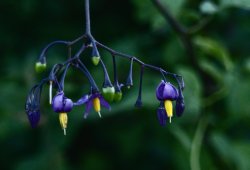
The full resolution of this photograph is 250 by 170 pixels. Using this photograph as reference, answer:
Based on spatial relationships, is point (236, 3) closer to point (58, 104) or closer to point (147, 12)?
point (147, 12)

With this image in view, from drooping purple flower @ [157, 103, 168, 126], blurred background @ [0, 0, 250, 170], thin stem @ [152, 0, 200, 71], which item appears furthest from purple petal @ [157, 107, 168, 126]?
blurred background @ [0, 0, 250, 170]

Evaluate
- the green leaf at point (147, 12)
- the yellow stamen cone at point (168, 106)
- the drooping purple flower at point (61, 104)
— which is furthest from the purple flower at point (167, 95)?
the green leaf at point (147, 12)

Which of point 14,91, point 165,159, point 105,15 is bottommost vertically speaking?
point 165,159

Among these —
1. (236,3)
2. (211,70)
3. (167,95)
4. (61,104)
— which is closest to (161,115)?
(167,95)

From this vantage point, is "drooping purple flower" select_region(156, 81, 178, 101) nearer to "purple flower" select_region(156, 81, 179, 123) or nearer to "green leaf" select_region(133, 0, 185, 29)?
"purple flower" select_region(156, 81, 179, 123)

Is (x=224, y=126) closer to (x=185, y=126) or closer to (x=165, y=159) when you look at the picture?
(x=185, y=126)

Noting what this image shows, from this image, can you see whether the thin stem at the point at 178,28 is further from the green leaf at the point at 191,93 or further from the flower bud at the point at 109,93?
the flower bud at the point at 109,93

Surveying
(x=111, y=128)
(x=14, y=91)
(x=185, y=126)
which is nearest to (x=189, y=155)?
(x=185, y=126)

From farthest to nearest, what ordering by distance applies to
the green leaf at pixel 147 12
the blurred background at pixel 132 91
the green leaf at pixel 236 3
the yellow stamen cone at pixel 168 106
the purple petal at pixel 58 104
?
the blurred background at pixel 132 91
the green leaf at pixel 147 12
the green leaf at pixel 236 3
the yellow stamen cone at pixel 168 106
the purple petal at pixel 58 104
